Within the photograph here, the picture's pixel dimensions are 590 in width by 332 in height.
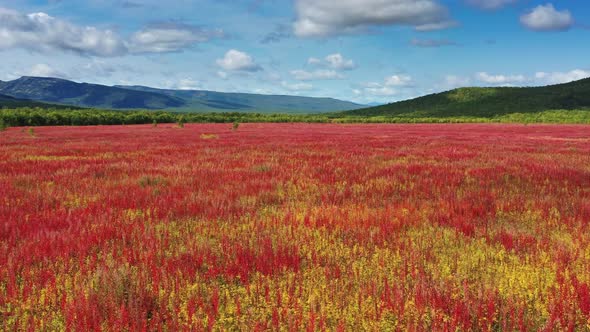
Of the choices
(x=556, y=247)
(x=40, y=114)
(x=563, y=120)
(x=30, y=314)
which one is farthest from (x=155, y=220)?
(x=563, y=120)

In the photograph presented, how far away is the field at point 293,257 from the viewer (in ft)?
10.0

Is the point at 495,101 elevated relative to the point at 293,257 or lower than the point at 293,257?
elevated

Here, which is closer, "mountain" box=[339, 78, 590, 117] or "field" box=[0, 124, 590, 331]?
"field" box=[0, 124, 590, 331]

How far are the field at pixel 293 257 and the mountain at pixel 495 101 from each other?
422 ft

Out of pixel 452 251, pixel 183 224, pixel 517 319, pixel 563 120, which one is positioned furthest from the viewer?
pixel 563 120

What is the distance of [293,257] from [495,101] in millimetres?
167844

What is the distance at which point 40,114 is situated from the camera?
61.4 metres

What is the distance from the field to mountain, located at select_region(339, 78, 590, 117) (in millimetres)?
128696

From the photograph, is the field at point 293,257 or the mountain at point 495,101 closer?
the field at point 293,257

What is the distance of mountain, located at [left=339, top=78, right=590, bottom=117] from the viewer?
131 m

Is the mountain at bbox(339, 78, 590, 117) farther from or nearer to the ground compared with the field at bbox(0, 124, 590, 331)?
farther from the ground

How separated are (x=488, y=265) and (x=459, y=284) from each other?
75cm

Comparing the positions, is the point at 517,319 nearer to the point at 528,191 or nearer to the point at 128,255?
the point at 128,255

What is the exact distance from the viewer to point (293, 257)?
13.7ft
